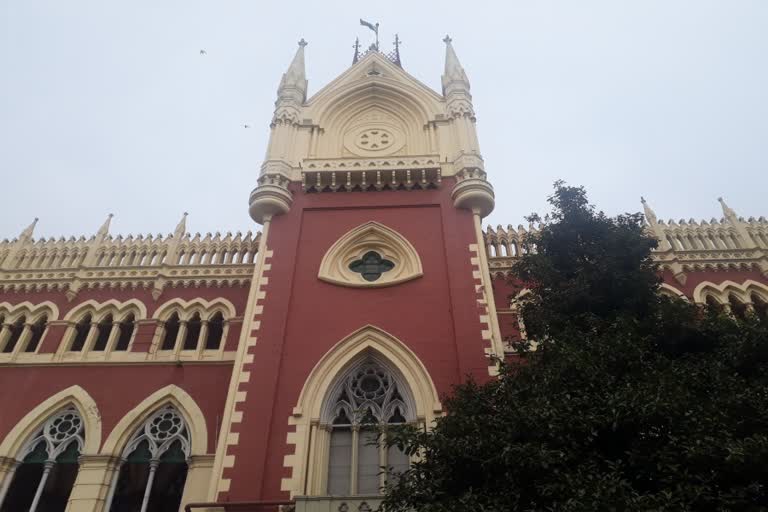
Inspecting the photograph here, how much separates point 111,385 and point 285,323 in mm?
4544

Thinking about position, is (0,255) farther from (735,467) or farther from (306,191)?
(735,467)

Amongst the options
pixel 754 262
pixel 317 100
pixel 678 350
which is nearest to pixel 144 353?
pixel 317 100

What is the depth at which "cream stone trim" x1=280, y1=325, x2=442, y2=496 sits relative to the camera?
10617 millimetres

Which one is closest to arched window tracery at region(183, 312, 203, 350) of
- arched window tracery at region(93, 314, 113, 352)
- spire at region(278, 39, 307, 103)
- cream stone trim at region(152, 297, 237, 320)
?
cream stone trim at region(152, 297, 237, 320)

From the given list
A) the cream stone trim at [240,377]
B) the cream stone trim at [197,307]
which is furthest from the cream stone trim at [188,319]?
the cream stone trim at [240,377]

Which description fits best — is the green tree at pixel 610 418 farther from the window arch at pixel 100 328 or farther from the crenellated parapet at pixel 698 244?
the window arch at pixel 100 328

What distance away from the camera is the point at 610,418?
654 centimetres

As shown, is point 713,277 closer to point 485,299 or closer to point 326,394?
point 485,299

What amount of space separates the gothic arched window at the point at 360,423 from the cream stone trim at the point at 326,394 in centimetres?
24

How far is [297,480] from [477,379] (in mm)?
3869

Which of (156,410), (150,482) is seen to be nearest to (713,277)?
(156,410)

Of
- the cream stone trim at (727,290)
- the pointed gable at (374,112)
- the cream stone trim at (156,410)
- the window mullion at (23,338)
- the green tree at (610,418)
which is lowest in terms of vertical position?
the green tree at (610,418)

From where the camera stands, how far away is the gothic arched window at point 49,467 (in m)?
12.1

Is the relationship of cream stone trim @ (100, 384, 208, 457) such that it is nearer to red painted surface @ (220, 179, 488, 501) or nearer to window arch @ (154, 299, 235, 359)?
window arch @ (154, 299, 235, 359)
